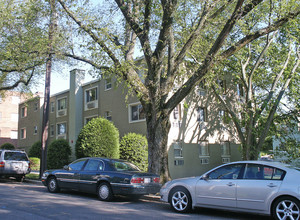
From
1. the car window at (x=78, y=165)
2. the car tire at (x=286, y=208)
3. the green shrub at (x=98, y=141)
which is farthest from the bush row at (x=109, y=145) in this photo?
the car tire at (x=286, y=208)

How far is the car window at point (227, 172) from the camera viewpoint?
7.63 metres

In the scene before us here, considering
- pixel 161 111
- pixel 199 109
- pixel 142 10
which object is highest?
pixel 142 10

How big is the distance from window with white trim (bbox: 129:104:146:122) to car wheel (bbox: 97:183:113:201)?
10671mm

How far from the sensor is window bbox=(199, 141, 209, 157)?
21.9 m

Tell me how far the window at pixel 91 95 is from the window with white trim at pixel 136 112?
4.93 metres

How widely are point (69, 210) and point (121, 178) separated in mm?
2137

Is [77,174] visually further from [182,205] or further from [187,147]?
[187,147]

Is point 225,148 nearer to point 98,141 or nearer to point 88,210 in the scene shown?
point 98,141

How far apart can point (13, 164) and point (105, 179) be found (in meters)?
7.83

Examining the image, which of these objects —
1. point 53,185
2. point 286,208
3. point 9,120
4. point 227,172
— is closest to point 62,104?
point 53,185

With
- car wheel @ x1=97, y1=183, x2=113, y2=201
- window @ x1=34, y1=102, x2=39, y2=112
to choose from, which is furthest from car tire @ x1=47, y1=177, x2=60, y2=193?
window @ x1=34, y1=102, x2=39, y2=112

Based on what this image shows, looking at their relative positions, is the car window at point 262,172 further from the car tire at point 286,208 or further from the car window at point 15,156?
the car window at point 15,156

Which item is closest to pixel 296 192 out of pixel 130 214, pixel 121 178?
pixel 130 214

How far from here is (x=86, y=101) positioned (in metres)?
26.4
